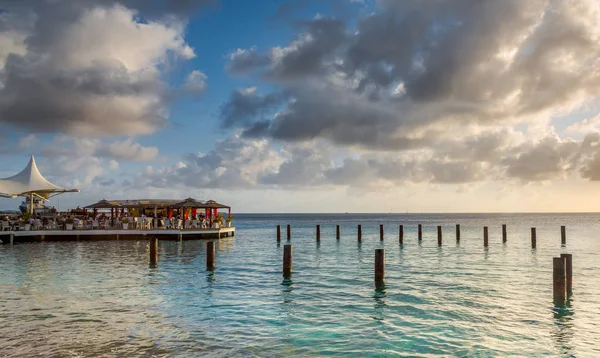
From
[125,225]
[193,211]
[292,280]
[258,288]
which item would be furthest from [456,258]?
[193,211]

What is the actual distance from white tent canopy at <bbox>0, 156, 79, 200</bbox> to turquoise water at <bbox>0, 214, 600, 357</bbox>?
32.7 metres

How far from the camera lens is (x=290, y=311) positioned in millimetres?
15336

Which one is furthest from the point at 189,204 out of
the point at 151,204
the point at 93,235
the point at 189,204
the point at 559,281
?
the point at 559,281

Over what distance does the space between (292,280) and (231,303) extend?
565cm

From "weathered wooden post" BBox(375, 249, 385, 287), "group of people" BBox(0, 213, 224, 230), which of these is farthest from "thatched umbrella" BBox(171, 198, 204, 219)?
"weathered wooden post" BBox(375, 249, 385, 287)

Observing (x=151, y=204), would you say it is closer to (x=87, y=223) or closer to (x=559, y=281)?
(x=87, y=223)

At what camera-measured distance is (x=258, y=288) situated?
1969cm

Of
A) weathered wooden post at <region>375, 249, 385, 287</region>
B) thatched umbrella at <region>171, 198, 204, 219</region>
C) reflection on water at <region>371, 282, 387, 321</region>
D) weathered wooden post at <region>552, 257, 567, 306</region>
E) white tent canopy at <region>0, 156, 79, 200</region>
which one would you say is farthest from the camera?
white tent canopy at <region>0, 156, 79, 200</region>

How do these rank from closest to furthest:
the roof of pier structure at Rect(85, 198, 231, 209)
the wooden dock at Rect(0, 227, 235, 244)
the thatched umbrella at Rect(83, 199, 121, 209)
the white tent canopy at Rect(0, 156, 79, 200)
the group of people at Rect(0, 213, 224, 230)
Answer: the wooden dock at Rect(0, 227, 235, 244)
the group of people at Rect(0, 213, 224, 230)
the roof of pier structure at Rect(85, 198, 231, 209)
the thatched umbrella at Rect(83, 199, 121, 209)
the white tent canopy at Rect(0, 156, 79, 200)

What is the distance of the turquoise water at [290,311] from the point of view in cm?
1149

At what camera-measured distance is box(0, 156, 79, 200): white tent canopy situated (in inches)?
2197

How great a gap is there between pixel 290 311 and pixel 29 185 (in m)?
55.0

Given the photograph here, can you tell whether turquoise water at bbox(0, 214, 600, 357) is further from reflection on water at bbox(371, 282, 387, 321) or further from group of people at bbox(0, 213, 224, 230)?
group of people at bbox(0, 213, 224, 230)

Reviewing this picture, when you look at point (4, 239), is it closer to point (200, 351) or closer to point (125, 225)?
point (125, 225)
